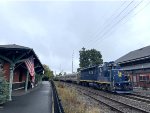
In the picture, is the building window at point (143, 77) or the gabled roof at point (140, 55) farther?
the gabled roof at point (140, 55)

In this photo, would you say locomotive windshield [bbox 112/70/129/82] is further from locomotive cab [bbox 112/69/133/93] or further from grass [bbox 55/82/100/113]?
grass [bbox 55/82/100/113]

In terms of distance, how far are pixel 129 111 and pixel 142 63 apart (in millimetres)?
31584

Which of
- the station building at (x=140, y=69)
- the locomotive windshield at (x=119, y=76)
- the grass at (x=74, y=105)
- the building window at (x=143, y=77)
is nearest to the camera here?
the grass at (x=74, y=105)

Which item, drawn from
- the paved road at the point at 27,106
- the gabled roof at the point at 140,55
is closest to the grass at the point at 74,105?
the paved road at the point at 27,106

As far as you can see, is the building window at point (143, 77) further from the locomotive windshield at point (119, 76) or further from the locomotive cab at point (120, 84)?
the locomotive cab at point (120, 84)

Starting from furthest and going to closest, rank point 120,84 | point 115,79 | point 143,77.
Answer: point 143,77
point 115,79
point 120,84

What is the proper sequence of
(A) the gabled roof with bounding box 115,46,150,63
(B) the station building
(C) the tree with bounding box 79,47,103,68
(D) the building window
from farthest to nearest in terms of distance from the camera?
(C) the tree with bounding box 79,47,103,68 → (A) the gabled roof with bounding box 115,46,150,63 → (B) the station building → (D) the building window

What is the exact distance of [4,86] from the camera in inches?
653

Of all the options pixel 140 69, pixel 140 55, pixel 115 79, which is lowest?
pixel 115 79

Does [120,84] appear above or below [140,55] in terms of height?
below

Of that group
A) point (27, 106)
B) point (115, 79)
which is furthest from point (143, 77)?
point (27, 106)

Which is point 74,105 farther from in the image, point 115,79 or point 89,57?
point 89,57

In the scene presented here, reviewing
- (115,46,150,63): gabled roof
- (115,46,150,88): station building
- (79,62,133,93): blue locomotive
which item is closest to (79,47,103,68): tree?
(115,46,150,63): gabled roof

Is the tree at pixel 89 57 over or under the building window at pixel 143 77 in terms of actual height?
over
